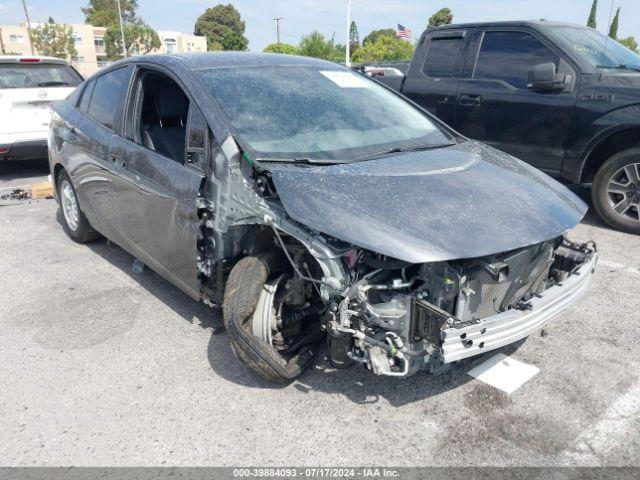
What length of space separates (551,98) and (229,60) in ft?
11.3

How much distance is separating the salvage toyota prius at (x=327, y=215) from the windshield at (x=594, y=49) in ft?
8.22

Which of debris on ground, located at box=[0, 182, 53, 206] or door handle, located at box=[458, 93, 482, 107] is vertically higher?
door handle, located at box=[458, 93, 482, 107]

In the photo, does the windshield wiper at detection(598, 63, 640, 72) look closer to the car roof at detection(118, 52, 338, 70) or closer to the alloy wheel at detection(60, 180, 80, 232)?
the car roof at detection(118, 52, 338, 70)

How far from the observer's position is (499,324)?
8.08 ft

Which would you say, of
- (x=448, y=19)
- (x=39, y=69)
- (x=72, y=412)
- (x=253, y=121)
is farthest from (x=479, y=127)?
(x=448, y=19)

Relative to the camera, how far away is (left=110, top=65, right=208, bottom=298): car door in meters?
3.16

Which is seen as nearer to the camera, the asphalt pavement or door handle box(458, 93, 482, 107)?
the asphalt pavement

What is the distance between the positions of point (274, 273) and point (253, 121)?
91cm

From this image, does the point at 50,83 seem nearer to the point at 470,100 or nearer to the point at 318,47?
the point at 470,100

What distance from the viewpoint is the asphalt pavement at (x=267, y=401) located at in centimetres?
250

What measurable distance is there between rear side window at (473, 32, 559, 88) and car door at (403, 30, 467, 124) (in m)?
0.28

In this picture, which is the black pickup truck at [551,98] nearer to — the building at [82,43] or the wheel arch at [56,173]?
the wheel arch at [56,173]

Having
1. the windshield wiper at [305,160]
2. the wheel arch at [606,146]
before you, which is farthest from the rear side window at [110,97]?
the wheel arch at [606,146]

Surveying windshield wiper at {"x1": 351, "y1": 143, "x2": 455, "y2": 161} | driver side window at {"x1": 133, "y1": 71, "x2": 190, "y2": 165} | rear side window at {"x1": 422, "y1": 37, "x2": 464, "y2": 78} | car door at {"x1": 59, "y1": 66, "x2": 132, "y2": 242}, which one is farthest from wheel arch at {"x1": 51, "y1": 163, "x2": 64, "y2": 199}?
rear side window at {"x1": 422, "y1": 37, "x2": 464, "y2": 78}
